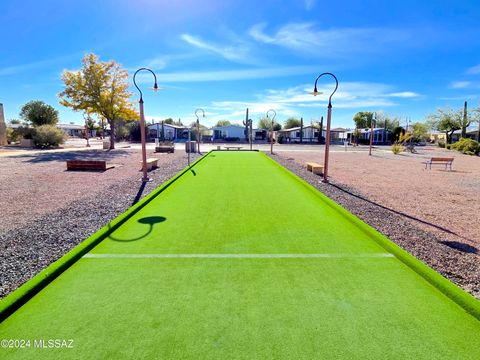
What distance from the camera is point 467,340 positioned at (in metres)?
2.97

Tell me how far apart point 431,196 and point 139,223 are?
10162 millimetres

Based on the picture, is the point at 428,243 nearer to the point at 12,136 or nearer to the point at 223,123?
the point at 12,136

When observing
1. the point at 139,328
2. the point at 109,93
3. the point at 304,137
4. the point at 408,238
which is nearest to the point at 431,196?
the point at 408,238

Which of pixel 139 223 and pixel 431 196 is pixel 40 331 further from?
pixel 431 196

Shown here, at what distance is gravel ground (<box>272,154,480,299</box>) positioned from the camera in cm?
443

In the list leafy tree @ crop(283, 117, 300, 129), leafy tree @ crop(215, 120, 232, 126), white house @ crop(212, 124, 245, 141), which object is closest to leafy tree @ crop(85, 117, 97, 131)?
white house @ crop(212, 124, 245, 141)

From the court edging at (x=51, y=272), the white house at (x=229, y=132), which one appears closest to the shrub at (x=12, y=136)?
the white house at (x=229, y=132)

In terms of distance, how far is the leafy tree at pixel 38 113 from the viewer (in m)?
46.4

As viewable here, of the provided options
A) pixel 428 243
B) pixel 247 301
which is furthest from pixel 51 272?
pixel 428 243

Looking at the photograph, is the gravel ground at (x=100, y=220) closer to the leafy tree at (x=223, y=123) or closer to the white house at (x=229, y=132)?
the white house at (x=229, y=132)

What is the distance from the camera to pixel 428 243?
5629 mm

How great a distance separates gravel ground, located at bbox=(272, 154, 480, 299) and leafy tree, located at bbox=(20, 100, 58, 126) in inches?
2070

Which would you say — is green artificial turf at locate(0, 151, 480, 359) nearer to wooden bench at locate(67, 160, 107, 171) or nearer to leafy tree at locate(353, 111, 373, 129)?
wooden bench at locate(67, 160, 107, 171)

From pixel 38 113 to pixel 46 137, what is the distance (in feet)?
52.0
